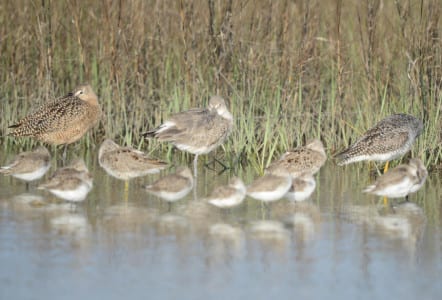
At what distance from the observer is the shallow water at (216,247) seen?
23.4 feet

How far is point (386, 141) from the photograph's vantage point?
36.7ft

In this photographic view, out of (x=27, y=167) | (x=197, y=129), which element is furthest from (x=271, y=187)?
(x=27, y=167)

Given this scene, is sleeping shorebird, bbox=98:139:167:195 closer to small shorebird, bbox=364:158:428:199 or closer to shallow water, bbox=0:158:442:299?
shallow water, bbox=0:158:442:299

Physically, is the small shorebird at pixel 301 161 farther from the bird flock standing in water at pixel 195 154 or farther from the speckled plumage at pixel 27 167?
the speckled plumage at pixel 27 167

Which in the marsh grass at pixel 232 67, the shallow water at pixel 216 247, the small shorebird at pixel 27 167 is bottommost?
the shallow water at pixel 216 247

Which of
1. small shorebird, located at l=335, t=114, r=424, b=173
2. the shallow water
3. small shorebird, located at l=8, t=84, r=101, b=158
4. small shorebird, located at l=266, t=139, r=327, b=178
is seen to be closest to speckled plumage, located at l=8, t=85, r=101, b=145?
small shorebird, located at l=8, t=84, r=101, b=158

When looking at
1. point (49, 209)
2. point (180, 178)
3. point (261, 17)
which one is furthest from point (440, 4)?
point (49, 209)

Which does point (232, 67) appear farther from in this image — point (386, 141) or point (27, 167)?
point (27, 167)

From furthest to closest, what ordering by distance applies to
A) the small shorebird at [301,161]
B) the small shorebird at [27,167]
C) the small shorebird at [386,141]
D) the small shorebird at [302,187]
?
1. the small shorebird at [386,141]
2. the small shorebird at [301,161]
3. the small shorebird at [27,167]
4. the small shorebird at [302,187]

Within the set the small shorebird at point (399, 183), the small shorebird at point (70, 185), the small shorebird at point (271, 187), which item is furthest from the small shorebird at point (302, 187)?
the small shorebird at point (70, 185)

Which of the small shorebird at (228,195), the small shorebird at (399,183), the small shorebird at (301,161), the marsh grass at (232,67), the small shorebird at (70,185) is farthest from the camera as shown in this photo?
the marsh grass at (232,67)

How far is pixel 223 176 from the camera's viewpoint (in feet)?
37.5

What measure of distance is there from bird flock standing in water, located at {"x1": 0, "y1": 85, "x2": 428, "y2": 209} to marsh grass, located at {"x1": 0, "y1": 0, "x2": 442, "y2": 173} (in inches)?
19.5

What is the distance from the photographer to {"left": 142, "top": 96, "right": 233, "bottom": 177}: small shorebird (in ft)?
38.2
